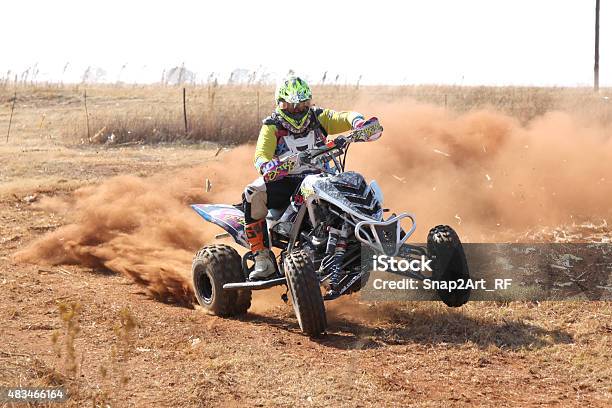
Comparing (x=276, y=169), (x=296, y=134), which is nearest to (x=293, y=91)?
(x=296, y=134)

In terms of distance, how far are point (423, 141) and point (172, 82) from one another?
28.5 m

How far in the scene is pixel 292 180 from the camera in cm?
835

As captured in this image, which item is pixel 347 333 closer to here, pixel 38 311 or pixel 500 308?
pixel 500 308

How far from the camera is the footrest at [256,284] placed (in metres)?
8.05

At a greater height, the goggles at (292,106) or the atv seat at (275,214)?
the goggles at (292,106)

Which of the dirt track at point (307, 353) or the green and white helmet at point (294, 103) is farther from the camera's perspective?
the green and white helmet at point (294, 103)

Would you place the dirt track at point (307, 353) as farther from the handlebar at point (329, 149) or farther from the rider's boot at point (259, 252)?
the handlebar at point (329, 149)

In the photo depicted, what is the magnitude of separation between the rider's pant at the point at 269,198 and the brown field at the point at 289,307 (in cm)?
102

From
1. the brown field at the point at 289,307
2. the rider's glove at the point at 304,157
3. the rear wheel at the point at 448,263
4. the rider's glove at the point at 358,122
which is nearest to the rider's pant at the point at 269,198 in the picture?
the rider's glove at the point at 304,157

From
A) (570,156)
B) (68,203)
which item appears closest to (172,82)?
(68,203)

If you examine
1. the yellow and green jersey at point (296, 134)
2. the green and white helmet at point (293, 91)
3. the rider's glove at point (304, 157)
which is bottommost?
the rider's glove at point (304, 157)

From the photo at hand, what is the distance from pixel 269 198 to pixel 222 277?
0.88 metres

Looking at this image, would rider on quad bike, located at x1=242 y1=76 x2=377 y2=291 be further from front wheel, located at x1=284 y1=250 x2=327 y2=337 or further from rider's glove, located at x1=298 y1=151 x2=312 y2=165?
front wheel, located at x1=284 y1=250 x2=327 y2=337

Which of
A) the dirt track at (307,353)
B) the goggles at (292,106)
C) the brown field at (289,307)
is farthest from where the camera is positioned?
Result: the goggles at (292,106)
